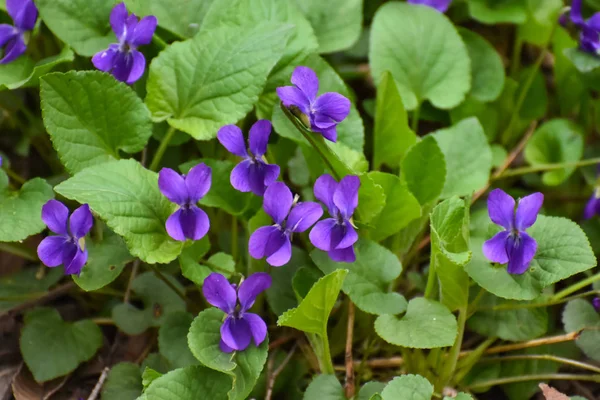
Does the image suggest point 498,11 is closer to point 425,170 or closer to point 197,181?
point 425,170

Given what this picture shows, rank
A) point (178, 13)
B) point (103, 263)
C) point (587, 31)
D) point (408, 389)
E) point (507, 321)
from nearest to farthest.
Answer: point (408, 389) → point (103, 263) → point (507, 321) → point (178, 13) → point (587, 31)

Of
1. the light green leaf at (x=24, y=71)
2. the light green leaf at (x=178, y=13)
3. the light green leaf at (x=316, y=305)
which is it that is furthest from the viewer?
the light green leaf at (x=178, y=13)

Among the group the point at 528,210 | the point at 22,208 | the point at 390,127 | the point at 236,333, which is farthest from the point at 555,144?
the point at 22,208

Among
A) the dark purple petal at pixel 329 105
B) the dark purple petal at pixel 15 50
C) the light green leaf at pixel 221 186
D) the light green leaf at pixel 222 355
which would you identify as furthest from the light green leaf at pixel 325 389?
the dark purple petal at pixel 15 50

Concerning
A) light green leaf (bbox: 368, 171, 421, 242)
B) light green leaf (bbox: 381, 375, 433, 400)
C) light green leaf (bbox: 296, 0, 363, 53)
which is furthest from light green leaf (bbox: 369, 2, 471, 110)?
light green leaf (bbox: 381, 375, 433, 400)

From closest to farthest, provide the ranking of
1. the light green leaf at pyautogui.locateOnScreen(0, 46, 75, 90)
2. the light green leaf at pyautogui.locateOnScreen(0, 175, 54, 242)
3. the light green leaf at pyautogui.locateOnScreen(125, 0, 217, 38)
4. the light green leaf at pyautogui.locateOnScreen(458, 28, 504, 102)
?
the light green leaf at pyautogui.locateOnScreen(0, 175, 54, 242), the light green leaf at pyautogui.locateOnScreen(0, 46, 75, 90), the light green leaf at pyautogui.locateOnScreen(125, 0, 217, 38), the light green leaf at pyautogui.locateOnScreen(458, 28, 504, 102)

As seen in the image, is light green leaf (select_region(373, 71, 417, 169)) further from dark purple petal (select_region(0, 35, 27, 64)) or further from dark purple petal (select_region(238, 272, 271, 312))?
dark purple petal (select_region(0, 35, 27, 64))

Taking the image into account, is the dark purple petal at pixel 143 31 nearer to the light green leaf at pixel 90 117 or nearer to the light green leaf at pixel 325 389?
the light green leaf at pixel 90 117
